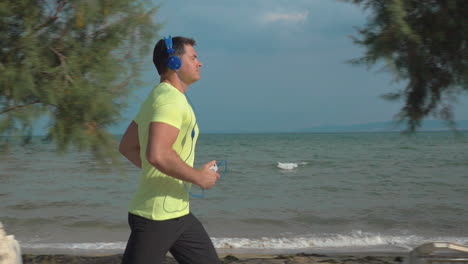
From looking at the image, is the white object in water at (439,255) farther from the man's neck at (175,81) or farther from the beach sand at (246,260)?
the beach sand at (246,260)

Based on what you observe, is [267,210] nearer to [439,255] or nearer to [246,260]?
[246,260]

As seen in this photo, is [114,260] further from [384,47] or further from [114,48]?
[384,47]

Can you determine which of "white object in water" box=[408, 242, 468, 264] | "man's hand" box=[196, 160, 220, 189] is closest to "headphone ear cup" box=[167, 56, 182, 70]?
"man's hand" box=[196, 160, 220, 189]

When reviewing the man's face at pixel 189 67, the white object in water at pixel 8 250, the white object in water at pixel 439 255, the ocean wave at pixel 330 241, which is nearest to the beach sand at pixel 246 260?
the ocean wave at pixel 330 241

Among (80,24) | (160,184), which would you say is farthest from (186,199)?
(80,24)

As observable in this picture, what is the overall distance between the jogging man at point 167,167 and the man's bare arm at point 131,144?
3.8 inches

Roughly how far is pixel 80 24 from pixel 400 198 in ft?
33.2

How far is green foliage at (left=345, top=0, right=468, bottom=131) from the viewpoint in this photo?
9.25ft

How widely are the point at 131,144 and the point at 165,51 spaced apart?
482 mm

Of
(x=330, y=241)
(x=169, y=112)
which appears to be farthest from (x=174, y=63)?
(x=330, y=241)

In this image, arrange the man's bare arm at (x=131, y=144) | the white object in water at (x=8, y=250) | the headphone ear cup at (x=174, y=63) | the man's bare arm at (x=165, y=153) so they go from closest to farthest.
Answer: the man's bare arm at (x=165, y=153)
the headphone ear cup at (x=174, y=63)
the man's bare arm at (x=131, y=144)
the white object in water at (x=8, y=250)

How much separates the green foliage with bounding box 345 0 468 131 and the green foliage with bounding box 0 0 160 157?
1.78m

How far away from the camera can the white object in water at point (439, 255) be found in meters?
2.14

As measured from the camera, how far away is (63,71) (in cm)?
353
